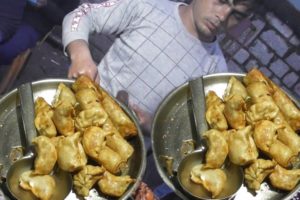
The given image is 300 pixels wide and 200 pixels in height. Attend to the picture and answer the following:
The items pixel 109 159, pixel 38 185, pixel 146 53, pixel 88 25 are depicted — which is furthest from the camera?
pixel 146 53

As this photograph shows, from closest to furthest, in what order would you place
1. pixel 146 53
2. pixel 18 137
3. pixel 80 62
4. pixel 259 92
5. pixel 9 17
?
pixel 18 137 < pixel 259 92 < pixel 80 62 < pixel 146 53 < pixel 9 17

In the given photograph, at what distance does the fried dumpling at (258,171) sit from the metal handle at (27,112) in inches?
49.4

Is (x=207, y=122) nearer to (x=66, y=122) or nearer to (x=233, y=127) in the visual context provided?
(x=233, y=127)

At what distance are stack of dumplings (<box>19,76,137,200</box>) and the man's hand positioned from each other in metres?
0.17

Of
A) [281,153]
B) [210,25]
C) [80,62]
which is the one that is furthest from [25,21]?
[281,153]

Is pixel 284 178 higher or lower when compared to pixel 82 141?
higher

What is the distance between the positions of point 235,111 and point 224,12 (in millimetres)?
1165

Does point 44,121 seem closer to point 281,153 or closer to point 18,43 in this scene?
point 281,153

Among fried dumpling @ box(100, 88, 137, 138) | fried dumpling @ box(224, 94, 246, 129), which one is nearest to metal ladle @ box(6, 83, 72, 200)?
fried dumpling @ box(100, 88, 137, 138)

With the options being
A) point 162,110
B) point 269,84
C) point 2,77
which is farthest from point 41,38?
point 269,84

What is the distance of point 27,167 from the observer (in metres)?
2.99

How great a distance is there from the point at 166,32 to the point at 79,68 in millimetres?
936

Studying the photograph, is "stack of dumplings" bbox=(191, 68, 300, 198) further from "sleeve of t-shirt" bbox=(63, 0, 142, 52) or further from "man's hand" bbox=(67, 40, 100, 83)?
"sleeve of t-shirt" bbox=(63, 0, 142, 52)

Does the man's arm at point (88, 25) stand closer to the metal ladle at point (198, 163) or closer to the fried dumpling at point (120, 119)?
the fried dumpling at point (120, 119)
